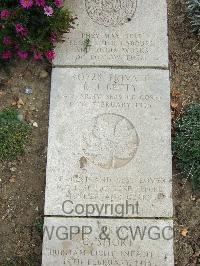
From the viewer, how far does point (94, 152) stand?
4.66 meters

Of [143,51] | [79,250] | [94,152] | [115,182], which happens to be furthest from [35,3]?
[79,250]

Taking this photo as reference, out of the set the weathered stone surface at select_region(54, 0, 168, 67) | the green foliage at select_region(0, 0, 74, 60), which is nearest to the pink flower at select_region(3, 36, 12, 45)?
the green foliage at select_region(0, 0, 74, 60)

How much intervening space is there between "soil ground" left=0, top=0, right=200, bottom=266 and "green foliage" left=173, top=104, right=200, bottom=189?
0.35 ft

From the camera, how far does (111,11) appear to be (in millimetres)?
5215

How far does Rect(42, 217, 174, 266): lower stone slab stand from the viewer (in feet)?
14.3

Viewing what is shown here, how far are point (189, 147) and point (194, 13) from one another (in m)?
1.55

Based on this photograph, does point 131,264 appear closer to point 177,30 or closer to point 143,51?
point 143,51

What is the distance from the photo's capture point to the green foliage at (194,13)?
17.3 feet

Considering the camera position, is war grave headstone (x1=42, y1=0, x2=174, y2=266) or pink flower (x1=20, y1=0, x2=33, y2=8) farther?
pink flower (x1=20, y1=0, x2=33, y2=8)

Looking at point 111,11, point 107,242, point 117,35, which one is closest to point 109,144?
point 107,242

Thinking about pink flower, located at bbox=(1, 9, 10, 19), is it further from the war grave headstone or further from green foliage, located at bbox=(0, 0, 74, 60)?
the war grave headstone

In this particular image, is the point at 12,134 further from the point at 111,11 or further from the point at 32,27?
the point at 111,11

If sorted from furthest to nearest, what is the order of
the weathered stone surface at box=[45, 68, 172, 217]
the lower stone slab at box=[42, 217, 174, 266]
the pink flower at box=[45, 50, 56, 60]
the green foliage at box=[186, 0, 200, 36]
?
the green foliage at box=[186, 0, 200, 36] < the pink flower at box=[45, 50, 56, 60] < the weathered stone surface at box=[45, 68, 172, 217] < the lower stone slab at box=[42, 217, 174, 266]

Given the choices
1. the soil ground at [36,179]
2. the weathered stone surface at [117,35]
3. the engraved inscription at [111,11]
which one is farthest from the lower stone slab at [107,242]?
the engraved inscription at [111,11]
